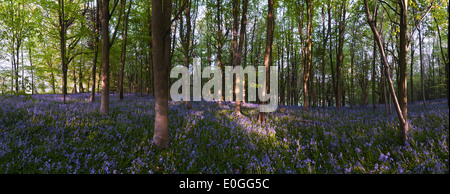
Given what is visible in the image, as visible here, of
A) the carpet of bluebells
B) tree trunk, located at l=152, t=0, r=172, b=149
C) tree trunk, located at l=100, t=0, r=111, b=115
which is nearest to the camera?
the carpet of bluebells

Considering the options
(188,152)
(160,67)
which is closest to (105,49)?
(160,67)

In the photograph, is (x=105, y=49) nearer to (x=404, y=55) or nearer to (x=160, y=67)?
(x=160, y=67)

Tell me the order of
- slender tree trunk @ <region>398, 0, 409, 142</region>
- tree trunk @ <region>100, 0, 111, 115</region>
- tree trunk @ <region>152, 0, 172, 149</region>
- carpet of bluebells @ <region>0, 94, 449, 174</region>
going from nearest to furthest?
1. carpet of bluebells @ <region>0, 94, 449, 174</region>
2. slender tree trunk @ <region>398, 0, 409, 142</region>
3. tree trunk @ <region>152, 0, 172, 149</region>
4. tree trunk @ <region>100, 0, 111, 115</region>

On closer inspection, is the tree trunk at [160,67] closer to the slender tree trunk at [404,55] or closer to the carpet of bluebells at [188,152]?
the carpet of bluebells at [188,152]

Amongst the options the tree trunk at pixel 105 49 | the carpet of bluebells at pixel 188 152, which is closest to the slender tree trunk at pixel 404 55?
the carpet of bluebells at pixel 188 152

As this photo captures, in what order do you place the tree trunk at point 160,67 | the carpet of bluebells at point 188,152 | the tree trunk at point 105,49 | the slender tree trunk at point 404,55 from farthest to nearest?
the tree trunk at point 105,49, the tree trunk at point 160,67, the slender tree trunk at point 404,55, the carpet of bluebells at point 188,152

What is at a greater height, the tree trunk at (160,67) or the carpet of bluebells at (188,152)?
the tree trunk at (160,67)

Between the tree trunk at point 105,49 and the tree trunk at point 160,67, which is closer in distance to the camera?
the tree trunk at point 160,67

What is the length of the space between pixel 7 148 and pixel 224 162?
3.72 meters

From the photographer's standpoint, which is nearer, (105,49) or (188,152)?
(188,152)

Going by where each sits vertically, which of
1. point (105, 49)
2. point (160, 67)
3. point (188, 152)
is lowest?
point (188, 152)

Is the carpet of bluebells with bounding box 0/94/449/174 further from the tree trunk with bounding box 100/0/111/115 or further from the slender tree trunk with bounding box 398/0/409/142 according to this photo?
the tree trunk with bounding box 100/0/111/115

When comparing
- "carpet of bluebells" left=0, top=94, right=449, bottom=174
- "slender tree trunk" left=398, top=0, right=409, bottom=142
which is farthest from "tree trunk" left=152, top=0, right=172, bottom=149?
"slender tree trunk" left=398, top=0, right=409, bottom=142
